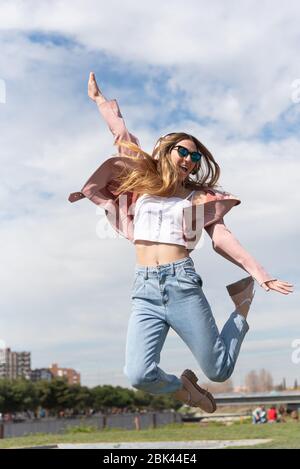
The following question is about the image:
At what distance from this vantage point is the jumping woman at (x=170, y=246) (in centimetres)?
517

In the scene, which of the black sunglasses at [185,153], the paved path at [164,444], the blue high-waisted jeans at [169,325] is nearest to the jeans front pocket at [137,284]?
the blue high-waisted jeans at [169,325]

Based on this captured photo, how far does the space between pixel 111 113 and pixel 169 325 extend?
176 centimetres

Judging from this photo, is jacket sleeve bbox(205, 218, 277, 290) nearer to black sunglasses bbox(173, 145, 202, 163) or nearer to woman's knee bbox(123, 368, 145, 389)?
black sunglasses bbox(173, 145, 202, 163)

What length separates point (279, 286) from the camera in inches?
200

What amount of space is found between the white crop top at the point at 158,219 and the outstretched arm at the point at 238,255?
28 centimetres

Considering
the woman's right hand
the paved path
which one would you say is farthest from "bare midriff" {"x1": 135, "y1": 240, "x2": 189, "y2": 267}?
the paved path

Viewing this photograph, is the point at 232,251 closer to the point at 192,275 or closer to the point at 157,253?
the point at 192,275

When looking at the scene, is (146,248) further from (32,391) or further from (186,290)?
(32,391)

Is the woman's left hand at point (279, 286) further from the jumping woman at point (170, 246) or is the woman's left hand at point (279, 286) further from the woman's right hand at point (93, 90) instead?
the woman's right hand at point (93, 90)

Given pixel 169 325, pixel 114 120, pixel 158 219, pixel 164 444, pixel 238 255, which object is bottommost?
pixel 164 444

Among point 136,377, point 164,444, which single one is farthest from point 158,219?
point 164,444

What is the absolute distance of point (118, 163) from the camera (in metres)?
5.57
